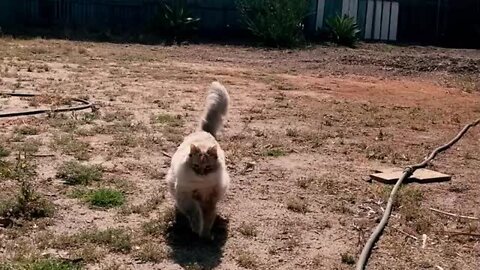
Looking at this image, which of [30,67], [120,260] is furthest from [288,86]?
[120,260]

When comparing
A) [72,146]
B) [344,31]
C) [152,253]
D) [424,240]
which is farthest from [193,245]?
[344,31]

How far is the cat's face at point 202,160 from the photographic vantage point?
470 centimetres

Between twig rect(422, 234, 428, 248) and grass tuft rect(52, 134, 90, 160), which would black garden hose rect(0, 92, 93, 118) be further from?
twig rect(422, 234, 428, 248)

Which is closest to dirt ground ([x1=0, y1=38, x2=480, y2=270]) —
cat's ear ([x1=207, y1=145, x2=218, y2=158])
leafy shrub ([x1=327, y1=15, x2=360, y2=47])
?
cat's ear ([x1=207, y1=145, x2=218, y2=158])

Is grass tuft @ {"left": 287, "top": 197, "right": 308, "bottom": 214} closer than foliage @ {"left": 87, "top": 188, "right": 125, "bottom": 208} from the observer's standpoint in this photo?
No

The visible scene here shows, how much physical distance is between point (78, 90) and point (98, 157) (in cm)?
412

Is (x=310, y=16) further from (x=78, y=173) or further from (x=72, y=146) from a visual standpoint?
(x=78, y=173)

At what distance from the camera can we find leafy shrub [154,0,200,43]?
20.6 m

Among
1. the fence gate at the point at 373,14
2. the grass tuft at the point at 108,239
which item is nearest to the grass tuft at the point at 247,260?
the grass tuft at the point at 108,239

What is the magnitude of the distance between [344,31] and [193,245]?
16840mm

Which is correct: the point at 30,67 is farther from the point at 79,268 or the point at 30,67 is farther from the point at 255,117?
the point at 79,268

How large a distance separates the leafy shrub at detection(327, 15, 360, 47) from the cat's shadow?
1632cm

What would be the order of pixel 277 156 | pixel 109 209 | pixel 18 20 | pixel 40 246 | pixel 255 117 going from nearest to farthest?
1. pixel 40 246
2. pixel 109 209
3. pixel 277 156
4. pixel 255 117
5. pixel 18 20

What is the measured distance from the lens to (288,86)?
12508 mm
